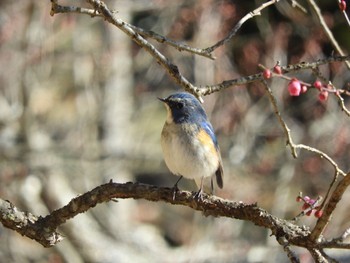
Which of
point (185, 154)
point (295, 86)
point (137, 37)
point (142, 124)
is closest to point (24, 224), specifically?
point (137, 37)

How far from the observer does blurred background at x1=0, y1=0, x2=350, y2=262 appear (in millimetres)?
7488

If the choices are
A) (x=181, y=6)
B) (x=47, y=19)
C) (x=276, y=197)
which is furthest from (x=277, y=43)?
(x=47, y=19)

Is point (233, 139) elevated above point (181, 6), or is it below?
below

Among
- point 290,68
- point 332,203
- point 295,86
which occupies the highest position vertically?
point 290,68

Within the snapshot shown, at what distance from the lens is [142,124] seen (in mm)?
9883

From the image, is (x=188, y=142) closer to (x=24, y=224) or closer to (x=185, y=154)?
(x=185, y=154)

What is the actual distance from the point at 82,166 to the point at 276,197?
97.8 inches

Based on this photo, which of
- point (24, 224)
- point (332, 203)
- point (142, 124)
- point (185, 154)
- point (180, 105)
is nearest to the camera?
point (332, 203)

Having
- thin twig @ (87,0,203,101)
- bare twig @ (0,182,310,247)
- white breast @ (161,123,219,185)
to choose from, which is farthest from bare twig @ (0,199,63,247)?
white breast @ (161,123,219,185)

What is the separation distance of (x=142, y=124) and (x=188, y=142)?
5.72m

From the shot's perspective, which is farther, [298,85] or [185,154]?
[185,154]

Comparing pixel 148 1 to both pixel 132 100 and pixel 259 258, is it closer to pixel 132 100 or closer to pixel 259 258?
pixel 132 100

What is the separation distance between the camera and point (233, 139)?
327 inches

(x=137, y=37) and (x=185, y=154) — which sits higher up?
(x=185, y=154)
